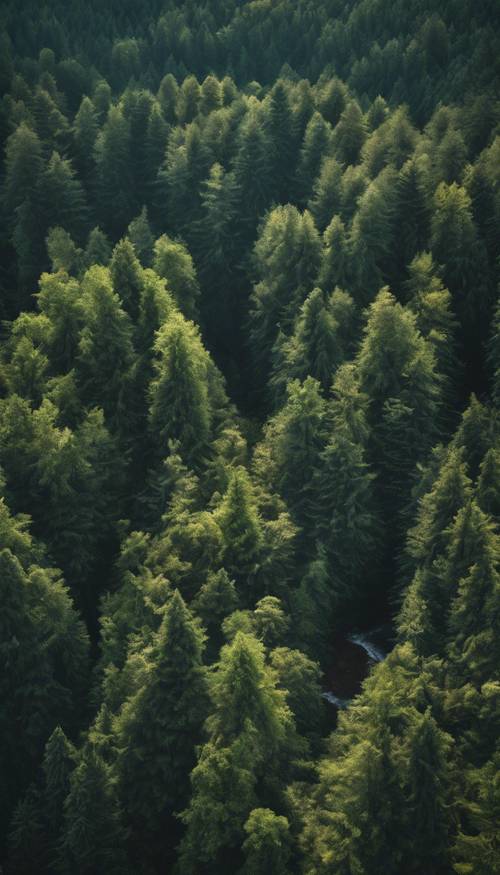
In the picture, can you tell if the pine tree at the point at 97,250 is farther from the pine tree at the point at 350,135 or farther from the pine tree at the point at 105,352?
the pine tree at the point at 350,135

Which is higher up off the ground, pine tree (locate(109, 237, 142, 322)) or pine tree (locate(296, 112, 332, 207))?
pine tree (locate(296, 112, 332, 207))

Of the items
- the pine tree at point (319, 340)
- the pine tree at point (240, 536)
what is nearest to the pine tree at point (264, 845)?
the pine tree at point (240, 536)

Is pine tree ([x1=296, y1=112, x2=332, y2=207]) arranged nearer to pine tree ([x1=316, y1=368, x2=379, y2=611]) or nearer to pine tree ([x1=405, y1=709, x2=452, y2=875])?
pine tree ([x1=316, y1=368, x2=379, y2=611])

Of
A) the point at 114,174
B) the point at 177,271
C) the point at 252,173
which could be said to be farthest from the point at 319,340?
the point at 114,174

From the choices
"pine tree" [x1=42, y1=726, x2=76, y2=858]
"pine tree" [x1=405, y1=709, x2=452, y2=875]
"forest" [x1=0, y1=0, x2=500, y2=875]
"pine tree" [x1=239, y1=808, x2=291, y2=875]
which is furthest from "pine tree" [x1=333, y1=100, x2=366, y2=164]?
"pine tree" [x1=239, y1=808, x2=291, y2=875]

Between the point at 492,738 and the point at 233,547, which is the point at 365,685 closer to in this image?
the point at 492,738
